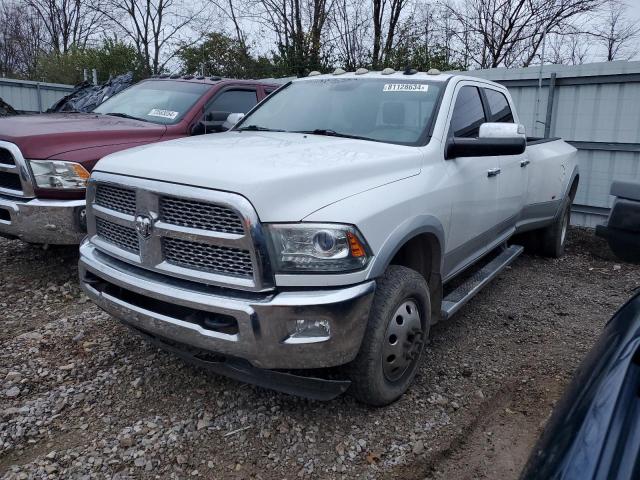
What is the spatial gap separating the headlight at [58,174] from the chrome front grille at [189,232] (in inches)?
63.8

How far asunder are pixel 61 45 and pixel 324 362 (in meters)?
37.4

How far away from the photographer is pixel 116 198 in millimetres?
3092

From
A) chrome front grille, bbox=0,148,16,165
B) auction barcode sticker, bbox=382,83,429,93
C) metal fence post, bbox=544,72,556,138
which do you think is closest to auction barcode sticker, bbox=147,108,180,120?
chrome front grille, bbox=0,148,16,165

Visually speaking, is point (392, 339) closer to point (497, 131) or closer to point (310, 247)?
point (310, 247)

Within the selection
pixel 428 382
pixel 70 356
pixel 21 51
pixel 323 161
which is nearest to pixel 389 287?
pixel 323 161

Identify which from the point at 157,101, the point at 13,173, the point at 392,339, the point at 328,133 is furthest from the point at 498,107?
the point at 13,173

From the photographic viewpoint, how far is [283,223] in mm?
2525

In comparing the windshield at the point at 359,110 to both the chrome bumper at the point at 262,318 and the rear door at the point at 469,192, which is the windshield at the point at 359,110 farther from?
the chrome bumper at the point at 262,318

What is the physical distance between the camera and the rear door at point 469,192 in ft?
12.1

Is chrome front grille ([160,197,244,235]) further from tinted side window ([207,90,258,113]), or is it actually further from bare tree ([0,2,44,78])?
bare tree ([0,2,44,78])

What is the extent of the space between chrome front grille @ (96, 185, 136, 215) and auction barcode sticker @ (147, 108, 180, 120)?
2.82 m

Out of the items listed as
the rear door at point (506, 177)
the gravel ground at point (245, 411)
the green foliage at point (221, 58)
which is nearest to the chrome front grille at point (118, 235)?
the gravel ground at point (245, 411)

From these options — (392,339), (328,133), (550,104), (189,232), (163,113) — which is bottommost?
(392,339)

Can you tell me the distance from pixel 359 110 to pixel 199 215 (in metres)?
1.76
